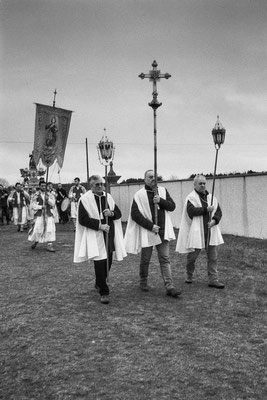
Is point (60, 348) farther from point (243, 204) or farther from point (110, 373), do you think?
point (243, 204)

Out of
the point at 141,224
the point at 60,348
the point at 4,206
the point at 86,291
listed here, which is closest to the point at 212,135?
the point at 141,224

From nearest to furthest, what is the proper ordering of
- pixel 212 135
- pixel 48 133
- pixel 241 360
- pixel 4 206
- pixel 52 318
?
pixel 241 360 → pixel 52 318 → pixel 212 135 → pixel 48 133 → pixel 4 206

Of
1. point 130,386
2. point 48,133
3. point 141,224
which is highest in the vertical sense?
point 48,133

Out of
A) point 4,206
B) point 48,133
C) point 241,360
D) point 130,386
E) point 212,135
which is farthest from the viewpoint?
point 4,206

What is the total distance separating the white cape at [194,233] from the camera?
7680mm

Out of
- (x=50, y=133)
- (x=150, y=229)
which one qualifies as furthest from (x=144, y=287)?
(x=50, y=133)

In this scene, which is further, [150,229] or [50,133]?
[50,133]

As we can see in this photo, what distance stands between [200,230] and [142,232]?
1.16 meters

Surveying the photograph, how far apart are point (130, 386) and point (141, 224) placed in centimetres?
349

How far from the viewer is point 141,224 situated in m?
7.10

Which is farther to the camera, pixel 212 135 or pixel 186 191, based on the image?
pixel 186 191

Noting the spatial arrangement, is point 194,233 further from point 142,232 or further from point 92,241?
point 92,241

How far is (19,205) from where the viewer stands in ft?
63.4

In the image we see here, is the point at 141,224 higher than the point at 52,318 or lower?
higher
